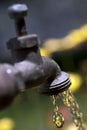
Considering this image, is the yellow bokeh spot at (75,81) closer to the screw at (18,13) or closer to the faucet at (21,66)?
the faucet at (21,66)

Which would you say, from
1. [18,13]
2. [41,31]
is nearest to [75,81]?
[41,31]

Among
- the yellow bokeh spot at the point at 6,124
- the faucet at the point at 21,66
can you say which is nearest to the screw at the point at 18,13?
the faucet at the point at 21,66

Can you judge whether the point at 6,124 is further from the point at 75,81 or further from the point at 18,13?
the point at 18,13

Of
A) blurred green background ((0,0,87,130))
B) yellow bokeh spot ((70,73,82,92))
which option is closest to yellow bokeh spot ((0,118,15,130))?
blurred green background ((0,0,87,130))

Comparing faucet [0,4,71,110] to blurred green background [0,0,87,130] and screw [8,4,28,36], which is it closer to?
screw [8,4,28,36]

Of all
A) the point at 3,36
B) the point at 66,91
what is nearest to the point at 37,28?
the point at 3,36
